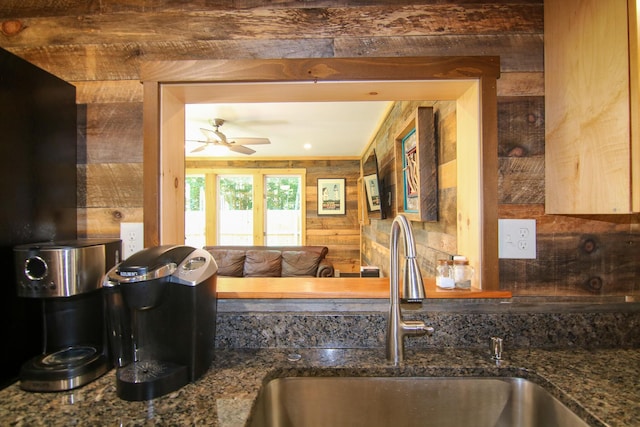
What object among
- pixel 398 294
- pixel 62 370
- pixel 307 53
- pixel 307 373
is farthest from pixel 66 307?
pixel 307 53

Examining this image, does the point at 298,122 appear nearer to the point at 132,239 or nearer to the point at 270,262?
the point at 270,262

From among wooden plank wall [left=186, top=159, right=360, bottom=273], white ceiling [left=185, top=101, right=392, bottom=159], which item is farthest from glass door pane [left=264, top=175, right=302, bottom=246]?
white ceiling [left=185, top=101, right=392, bottom=159]

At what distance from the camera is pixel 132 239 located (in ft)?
3.52

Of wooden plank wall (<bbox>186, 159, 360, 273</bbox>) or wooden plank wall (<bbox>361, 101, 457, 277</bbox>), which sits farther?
wooden plank wall (<bbox>186, 159, 360, 273</bbox>)

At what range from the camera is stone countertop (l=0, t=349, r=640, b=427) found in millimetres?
690

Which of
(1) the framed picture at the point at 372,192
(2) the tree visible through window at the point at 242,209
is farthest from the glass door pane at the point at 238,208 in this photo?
(1) the framed picture at the point at 372,192

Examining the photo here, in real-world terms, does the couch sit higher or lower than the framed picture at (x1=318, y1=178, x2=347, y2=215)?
lower

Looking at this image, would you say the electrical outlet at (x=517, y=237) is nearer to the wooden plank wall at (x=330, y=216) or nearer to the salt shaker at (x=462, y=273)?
the salt shaker at (x=462, y=273)

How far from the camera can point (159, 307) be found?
→ 0.81 m

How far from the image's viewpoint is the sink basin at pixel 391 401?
0.90m

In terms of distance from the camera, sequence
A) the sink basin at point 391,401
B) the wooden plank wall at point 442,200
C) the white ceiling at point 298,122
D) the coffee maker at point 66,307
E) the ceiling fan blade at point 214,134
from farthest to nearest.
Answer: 1. the ceiling fan blade at point 214,134
2. the white ceiling at point 298,122
3. the wooden plank wall at point 442,200
4. the sink basin at point 391,401
5. the coffee maker at point 66,307

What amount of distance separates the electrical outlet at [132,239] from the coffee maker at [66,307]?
0.11 metres

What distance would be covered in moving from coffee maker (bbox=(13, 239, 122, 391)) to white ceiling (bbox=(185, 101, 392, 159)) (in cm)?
205

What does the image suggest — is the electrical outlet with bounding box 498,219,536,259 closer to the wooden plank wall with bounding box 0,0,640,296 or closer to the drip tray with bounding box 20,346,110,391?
the wooden plank wall with bounding box 0,0,640,296
